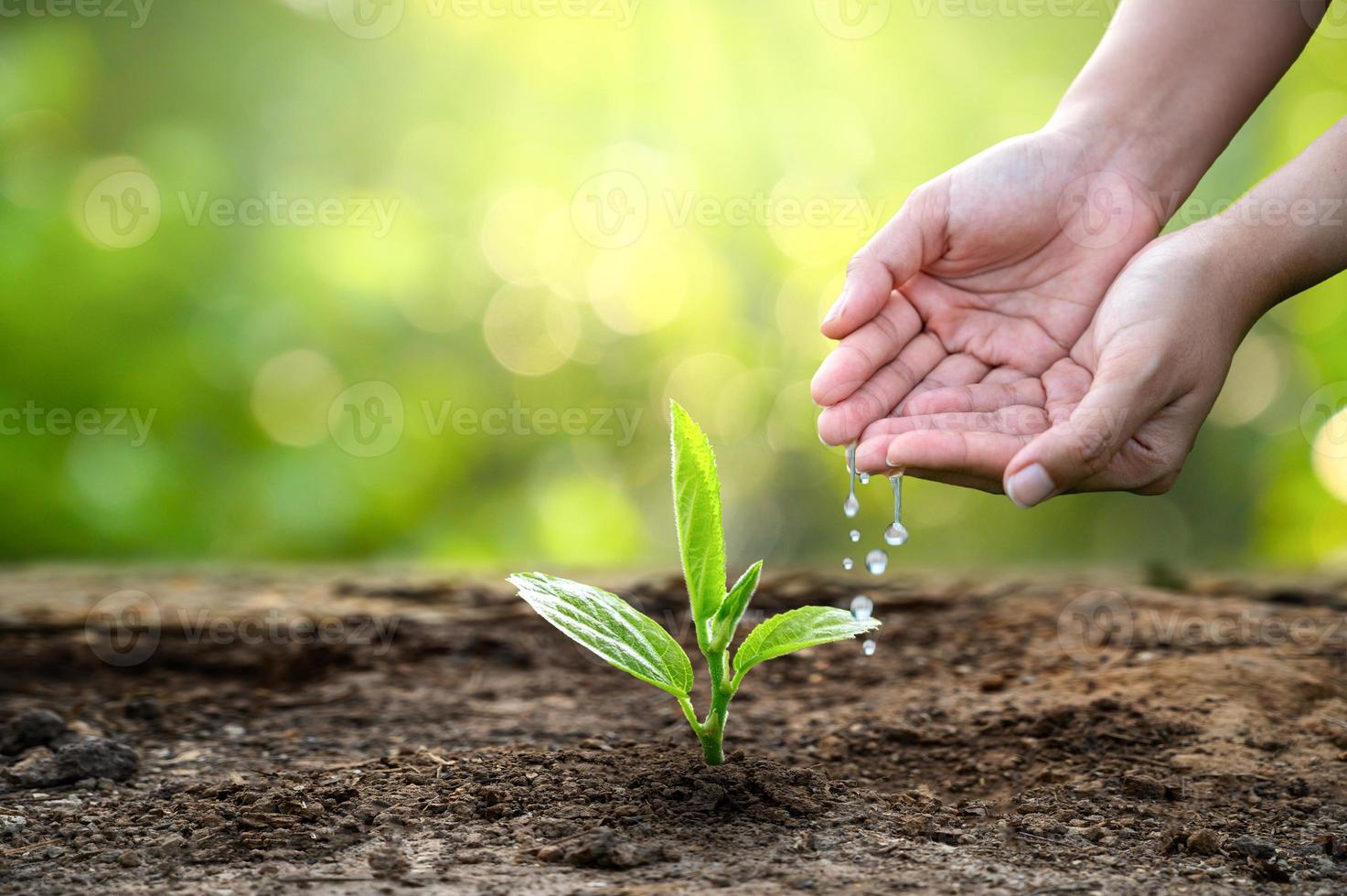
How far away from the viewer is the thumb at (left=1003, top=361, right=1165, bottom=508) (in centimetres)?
152

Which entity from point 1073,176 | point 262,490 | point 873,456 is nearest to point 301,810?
point 873,456

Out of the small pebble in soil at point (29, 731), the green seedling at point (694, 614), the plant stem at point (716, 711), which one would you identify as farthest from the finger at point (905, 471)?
the small pebble in soil at point (29, 731)

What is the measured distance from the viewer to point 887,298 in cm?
201

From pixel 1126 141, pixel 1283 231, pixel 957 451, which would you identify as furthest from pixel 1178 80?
pixel 957 451

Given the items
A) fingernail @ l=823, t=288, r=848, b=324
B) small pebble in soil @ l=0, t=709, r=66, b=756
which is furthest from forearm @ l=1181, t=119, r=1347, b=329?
small pebble in soil @ l=0, t=709, r=66, b=756

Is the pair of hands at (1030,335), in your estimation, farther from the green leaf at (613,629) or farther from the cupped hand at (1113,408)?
the green leaf at (613,629)

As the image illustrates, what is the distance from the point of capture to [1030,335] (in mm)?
2064

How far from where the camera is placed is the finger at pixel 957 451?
1683mm

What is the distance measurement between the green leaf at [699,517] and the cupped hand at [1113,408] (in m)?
0.37

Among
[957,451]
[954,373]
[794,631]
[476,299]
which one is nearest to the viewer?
[794,631]

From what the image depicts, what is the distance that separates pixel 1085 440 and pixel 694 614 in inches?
24.2

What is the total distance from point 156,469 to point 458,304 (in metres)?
1.22

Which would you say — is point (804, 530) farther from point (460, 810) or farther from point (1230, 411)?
point (460, 810)

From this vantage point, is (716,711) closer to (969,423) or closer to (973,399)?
(969,423)
